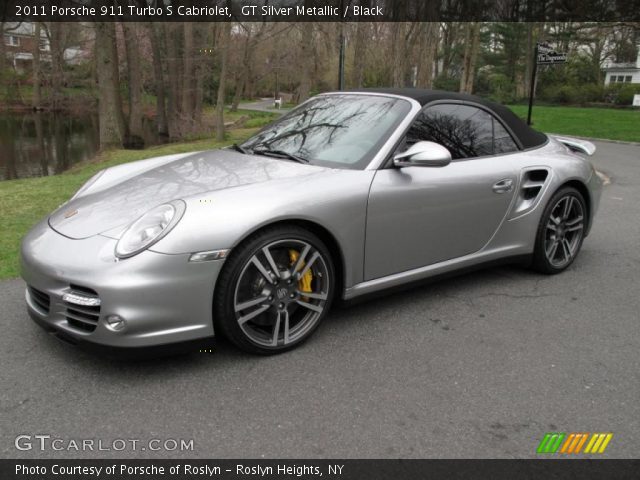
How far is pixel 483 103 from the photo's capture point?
13.8ft

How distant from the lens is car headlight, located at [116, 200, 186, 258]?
2.61 m

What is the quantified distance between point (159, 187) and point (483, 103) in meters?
2.53

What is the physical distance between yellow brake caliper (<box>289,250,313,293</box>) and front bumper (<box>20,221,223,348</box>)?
18.8 inches

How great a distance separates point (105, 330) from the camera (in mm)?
2545

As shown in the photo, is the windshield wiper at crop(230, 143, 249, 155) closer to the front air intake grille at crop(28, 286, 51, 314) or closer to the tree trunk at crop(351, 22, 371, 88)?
the front air intake grille at crop(28, 286, 51, 314)

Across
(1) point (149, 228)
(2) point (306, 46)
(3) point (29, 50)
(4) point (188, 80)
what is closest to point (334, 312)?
(1) point (149, 228)

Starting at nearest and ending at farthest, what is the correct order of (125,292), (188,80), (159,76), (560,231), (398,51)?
(125,292), (560,231), (398,51), (188,80), (159,76)

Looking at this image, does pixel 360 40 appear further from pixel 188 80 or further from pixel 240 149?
pixel 240 149

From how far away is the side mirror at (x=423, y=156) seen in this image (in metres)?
3.23

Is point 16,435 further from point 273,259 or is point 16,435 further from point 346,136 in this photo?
point 346,136

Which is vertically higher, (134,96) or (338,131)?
(338,131)

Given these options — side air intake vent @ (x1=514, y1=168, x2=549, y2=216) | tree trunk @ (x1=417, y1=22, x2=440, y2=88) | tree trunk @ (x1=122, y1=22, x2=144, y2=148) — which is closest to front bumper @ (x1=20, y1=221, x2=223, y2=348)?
side air intake vent @ (x1=514, y1=168, x2=549, y2=216)

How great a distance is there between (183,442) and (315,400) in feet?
2.13
